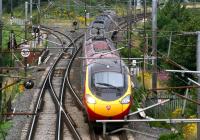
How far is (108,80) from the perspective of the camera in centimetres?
A: 1936

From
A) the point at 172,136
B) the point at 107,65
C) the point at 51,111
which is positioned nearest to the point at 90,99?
the point at 107,65

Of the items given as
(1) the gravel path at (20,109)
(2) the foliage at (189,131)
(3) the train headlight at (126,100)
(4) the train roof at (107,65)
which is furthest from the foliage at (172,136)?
(1) the gravel path at (20,109)

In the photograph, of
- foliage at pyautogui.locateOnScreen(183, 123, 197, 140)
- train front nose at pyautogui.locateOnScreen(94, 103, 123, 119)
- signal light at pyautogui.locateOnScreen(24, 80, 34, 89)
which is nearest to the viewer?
train front nose at pyautogui.locateOnScreen(94, 103, 123, 119)

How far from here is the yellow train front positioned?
18.3 meters

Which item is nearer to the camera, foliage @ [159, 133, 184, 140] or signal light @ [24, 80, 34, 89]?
foliage @ [159, 133, 184, 140]

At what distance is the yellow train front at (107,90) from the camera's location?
18266 millimetres

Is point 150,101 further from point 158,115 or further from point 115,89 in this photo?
point 115,89

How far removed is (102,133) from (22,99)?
277 inches

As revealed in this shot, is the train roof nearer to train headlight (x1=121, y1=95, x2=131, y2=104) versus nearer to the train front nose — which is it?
train headlight (x1=121, y1=95, x2=131, y2=104)

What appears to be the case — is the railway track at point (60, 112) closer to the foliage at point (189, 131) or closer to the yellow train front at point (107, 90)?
the yellow train front at point (107, 90)

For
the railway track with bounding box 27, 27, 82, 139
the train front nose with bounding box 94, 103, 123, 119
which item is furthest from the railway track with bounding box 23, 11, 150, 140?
the train front nose with bounding box 94, 103, 123, 119

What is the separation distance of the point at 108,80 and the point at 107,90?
597mm

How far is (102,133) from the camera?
63.3 ft

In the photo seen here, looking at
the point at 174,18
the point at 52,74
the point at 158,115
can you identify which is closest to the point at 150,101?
the point at 158,115
